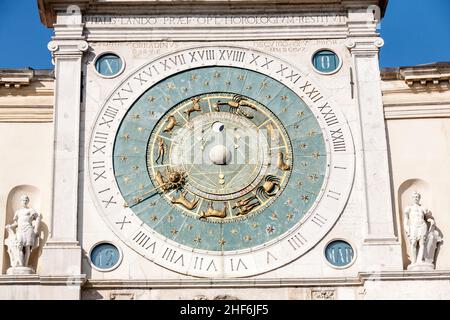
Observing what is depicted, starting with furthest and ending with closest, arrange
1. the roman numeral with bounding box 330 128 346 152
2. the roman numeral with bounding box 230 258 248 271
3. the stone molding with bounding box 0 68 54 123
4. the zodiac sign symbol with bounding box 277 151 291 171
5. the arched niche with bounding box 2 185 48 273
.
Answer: the stone molding with bounding box 0 68 54 123 → the roman numeral with bounding box 330 128 346 152 → the zodiac sign symbol with bounding box 277 151 291 171 → the arched niche with bounding box 2 185 48 273 → the roman numeral with bounding box 230 258 248 271

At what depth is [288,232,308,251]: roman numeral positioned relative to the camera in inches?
855

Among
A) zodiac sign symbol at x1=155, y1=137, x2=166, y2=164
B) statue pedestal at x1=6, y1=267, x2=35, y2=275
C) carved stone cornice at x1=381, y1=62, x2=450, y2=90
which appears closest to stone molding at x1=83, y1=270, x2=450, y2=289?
statue pedestal at x1=6, y1=267, x2=35, y2=275

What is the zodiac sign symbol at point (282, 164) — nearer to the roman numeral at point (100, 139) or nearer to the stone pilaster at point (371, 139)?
the stone pilaster at point (371, 139)

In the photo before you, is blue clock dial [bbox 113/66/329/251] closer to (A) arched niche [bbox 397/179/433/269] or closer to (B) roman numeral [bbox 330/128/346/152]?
(B) roman numeral [bbox 330/128/346/152]

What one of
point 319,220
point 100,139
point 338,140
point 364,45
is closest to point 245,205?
point 319,220

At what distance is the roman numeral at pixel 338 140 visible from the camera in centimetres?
2241

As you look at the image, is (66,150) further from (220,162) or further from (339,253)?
(339,253)

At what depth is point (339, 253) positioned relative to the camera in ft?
71.3

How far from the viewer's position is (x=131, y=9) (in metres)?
23.3

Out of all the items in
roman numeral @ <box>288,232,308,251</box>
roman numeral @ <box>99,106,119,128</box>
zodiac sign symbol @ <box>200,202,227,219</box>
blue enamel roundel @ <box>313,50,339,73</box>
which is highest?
blue enamel roundel @ <box>313,50,339,73</box>

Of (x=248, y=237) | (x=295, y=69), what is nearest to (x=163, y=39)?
(x=295, y=69)

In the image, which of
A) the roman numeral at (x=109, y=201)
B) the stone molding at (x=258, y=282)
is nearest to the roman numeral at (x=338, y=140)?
the stone molding at (x=258, y=282)

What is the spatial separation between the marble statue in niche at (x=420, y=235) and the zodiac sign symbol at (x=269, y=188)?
78.0 inches

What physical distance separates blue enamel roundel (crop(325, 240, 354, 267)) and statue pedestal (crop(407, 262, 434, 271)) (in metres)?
0.90
